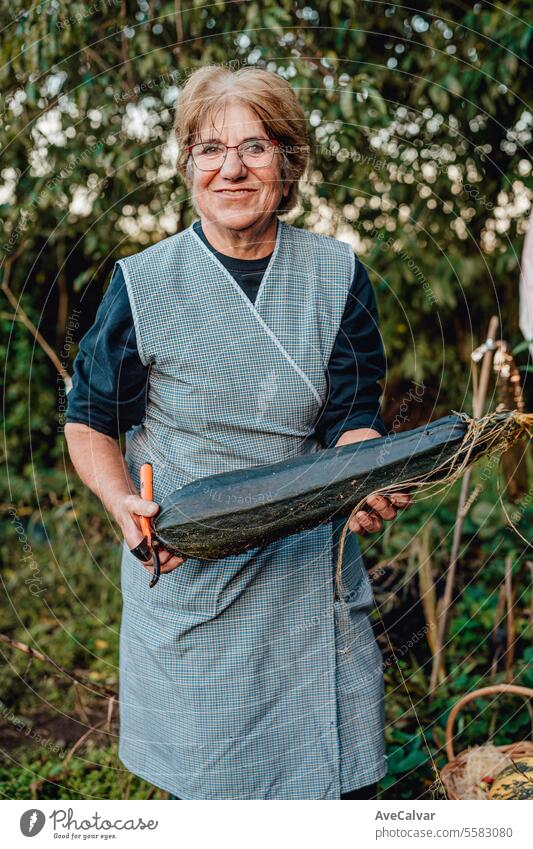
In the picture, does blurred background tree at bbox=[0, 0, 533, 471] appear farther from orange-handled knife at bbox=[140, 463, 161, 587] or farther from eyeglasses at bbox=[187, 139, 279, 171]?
orange-handled knife at bbox=[140, 463, 161, 587]

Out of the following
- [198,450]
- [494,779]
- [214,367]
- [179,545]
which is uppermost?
[214,367]

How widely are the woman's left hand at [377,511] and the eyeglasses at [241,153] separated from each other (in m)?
0.84

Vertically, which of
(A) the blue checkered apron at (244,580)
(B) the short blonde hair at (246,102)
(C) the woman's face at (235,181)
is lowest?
(A) the blue checkered apron at (244,580)

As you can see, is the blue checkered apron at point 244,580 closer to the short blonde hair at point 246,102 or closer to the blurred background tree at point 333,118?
the short blonde hair at point 246,102

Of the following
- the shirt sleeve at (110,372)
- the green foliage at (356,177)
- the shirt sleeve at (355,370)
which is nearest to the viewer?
the shirt sleeve at (110,372)

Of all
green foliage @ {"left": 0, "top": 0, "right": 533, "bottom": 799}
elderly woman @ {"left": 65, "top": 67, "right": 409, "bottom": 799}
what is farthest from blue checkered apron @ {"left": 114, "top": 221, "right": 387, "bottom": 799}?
green foliage @ {"left": 0, "top": 0, "right": 533, "bottom": 799}

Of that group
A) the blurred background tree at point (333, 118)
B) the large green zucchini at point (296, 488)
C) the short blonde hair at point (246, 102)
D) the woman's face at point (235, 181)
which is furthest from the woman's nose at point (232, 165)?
the blurred background tree at point (333, 118)

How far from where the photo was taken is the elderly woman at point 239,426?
6.26 ft

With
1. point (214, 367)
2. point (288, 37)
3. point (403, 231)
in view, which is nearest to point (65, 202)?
point (288, 37)
